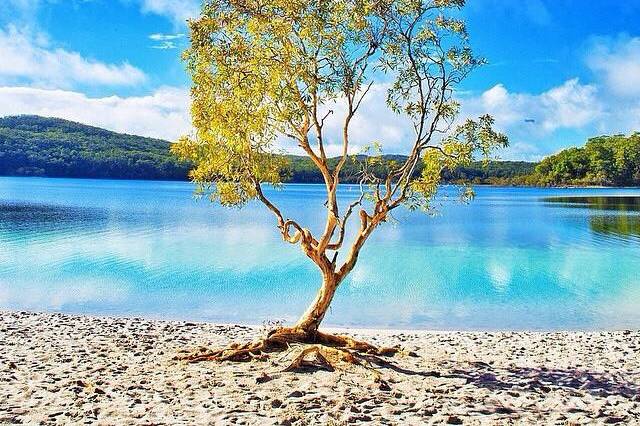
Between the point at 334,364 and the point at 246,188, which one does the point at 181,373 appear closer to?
the point at 334,364

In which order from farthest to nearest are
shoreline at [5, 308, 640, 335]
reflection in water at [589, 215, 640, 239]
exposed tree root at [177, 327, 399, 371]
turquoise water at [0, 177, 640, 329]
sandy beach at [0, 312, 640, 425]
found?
reflection in water at [589, 215, 640, 239] → turquoise water at [0, 177, 640, 329] → shoreline at [5, 308, 640, 335] → exposed tree root at [177, 327, 399, 371] → sandy beach at [0, 312, 640, 425]

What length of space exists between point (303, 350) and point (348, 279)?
1822 centimetres

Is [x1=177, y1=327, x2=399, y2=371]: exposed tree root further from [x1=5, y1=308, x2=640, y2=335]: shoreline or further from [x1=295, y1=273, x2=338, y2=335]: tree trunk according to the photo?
[x1=5, y1=308, x2=640, y2=335]: shoreline

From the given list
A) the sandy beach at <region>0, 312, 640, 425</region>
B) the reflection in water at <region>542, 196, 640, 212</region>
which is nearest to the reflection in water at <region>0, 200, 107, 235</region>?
the sandy beach at <region>0, 312, 640, 425</region>

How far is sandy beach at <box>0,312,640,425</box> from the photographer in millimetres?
10430

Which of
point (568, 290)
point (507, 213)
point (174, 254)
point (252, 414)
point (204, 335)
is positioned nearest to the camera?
A: point (252, 414)

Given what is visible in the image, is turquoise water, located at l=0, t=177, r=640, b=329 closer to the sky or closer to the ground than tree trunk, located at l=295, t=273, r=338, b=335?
closer to the ground

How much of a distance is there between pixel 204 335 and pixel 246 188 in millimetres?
5345

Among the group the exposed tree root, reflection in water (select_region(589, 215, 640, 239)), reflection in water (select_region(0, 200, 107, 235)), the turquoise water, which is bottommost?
the turquoise water

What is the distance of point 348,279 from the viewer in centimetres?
3184

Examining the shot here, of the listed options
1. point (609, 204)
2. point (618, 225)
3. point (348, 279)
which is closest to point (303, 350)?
point (348, 279)

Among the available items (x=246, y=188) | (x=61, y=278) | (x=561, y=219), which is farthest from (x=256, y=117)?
(x=561, y=219)

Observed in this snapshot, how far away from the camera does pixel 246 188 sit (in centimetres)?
1515

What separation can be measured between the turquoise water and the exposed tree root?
6.82 metres
